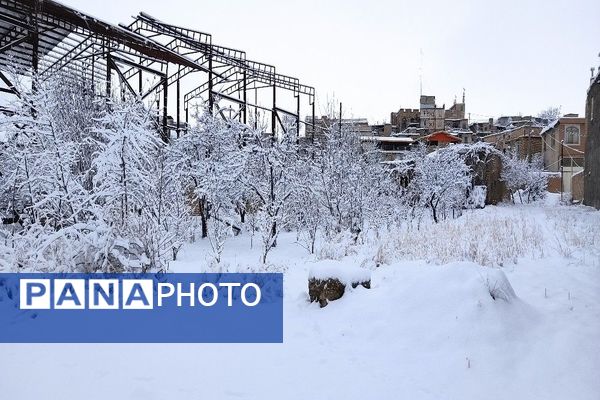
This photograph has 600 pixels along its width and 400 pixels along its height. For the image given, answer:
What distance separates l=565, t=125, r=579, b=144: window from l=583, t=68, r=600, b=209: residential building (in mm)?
13863

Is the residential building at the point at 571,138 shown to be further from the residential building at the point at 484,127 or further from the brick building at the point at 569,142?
the residential building at the point at 484,127

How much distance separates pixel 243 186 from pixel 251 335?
11.6m

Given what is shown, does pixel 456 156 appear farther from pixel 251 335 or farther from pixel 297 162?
pixel 251 335

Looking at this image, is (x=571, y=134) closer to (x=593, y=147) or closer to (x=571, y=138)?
(x=571, y=138)

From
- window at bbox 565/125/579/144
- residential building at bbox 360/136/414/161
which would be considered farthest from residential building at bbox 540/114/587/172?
residential building at bbox 360/136/414/161

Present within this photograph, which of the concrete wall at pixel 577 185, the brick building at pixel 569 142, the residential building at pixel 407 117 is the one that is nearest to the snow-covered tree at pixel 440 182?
the concrete wall at pixel 577 185

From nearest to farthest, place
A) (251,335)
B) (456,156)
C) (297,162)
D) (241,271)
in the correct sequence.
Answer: (251,335) < (241,271) < (297,162) < (456,156)

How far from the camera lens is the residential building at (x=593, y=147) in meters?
21.8

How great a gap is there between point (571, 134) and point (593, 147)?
16503 mm

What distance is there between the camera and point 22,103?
29.5 ft

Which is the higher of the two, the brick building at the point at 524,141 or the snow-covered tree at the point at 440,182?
the brick building at the point at 524,141

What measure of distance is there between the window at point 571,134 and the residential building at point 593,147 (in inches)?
546

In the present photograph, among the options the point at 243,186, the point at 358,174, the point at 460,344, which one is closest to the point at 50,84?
the point at 243,186

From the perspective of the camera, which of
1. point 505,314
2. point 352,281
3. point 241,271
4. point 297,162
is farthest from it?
point 297,162
